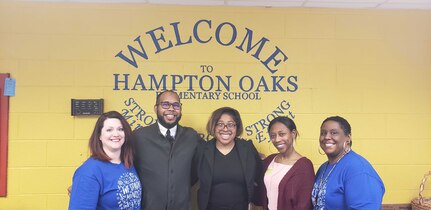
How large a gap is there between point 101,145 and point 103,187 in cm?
26

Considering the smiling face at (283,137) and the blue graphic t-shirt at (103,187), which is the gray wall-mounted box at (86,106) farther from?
the smiling face at (283,137)

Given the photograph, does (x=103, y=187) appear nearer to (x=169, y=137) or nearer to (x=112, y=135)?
(x=112, y=135)

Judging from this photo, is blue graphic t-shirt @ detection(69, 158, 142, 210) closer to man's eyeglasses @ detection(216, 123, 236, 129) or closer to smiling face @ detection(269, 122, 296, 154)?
man's eyeglasses @ detection(216, 123, 236, 129)

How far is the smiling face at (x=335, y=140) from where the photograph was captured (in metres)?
2.30

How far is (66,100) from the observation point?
3123 millimetres

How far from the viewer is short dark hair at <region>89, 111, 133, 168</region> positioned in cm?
220

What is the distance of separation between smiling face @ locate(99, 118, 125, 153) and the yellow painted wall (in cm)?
90

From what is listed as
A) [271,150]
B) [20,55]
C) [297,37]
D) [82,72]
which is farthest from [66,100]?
[297,37]

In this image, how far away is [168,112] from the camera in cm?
272

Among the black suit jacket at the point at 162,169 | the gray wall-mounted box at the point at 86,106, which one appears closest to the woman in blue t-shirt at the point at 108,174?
the black suit jacket at the point at 162,169

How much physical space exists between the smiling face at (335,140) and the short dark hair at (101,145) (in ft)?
3.88

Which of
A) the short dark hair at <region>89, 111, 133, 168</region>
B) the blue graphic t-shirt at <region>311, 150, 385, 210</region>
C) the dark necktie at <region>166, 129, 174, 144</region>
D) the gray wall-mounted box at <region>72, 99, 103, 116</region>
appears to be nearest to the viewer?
the blue graphic t-shirt at <region>311, 150, 385, 210</region>

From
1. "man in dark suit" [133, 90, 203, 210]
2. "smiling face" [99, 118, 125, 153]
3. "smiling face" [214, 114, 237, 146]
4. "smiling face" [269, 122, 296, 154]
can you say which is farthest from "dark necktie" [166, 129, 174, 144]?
"smiling face" [269, 122, 296, 154]

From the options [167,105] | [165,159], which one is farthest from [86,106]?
[165,159]
